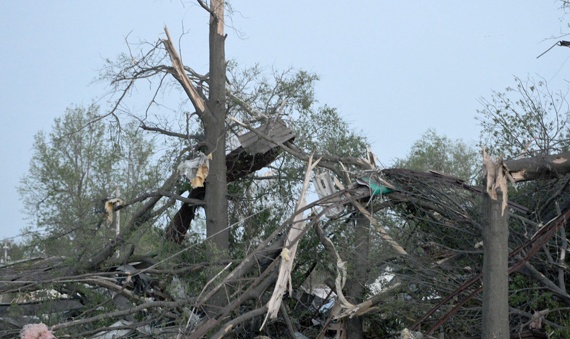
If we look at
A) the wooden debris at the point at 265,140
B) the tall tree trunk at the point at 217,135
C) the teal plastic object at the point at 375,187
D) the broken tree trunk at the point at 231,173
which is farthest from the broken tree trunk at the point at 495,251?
the tall tree trunk at the point at 217,135

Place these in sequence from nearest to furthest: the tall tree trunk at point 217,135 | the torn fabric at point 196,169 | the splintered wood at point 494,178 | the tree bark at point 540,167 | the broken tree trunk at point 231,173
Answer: the splintered wood at point 494,178 → the tree bark at point 540,167 → the torn fabric at point 196,169 → the tall tree trunk at point 217,135 → the broken tree trunk at point 231,173

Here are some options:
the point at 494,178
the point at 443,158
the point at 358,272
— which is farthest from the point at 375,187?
the point at 443,158

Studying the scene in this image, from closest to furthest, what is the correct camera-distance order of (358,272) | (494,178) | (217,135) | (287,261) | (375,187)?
(494,178), (287,261), (358,272), (375,187), (217,135)

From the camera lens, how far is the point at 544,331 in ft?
26.6

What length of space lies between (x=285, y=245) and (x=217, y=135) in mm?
2307

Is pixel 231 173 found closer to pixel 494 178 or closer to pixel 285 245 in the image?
pixel 285 245

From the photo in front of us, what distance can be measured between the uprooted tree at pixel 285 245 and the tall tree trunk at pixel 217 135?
0.02 m

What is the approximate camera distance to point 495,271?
668cm

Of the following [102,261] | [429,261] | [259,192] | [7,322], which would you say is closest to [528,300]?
[429,261]

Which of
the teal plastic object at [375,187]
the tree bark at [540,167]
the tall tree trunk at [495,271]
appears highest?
the teal plastic object at [375,187]

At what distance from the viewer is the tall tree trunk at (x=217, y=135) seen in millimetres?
10156

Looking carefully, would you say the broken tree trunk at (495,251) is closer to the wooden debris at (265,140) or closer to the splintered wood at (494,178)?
the splintered wood at (494,178)

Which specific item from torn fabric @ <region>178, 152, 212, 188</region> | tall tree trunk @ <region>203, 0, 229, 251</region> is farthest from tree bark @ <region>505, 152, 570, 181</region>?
tall tree trunk @ <region>203, 0, 229, 251</region>

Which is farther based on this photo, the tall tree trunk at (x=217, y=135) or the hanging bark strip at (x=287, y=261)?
the tall tree trunk at (x=217, y=135)
